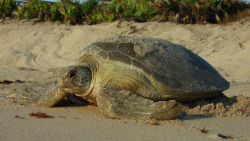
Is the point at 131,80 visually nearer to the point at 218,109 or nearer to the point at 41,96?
Answer: the point at 218,109

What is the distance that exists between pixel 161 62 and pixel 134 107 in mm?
743

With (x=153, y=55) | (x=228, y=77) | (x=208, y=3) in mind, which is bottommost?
(x=228, y=77)

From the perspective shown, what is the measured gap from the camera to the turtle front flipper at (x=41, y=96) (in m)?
3.39

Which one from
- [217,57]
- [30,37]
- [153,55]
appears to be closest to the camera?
[153,55]

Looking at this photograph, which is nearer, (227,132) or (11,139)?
(11,139)

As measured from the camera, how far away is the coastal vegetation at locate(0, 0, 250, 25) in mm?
10195

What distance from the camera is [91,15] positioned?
11766 millimetres

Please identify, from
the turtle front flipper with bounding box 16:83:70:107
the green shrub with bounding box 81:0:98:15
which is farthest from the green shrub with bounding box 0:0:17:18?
the turtle front flipper with bounding box 16:83:70:107

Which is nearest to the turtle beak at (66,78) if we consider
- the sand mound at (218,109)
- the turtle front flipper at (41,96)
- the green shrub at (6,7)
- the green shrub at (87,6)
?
the turtle front flipper at (41,96)

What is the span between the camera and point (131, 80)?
317cm

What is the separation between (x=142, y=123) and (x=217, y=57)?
5.67 metres

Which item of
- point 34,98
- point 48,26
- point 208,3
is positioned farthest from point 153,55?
point 48,26

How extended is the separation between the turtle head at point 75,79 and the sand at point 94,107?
0.26 m

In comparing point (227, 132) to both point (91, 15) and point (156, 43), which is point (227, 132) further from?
point (91, 15)
